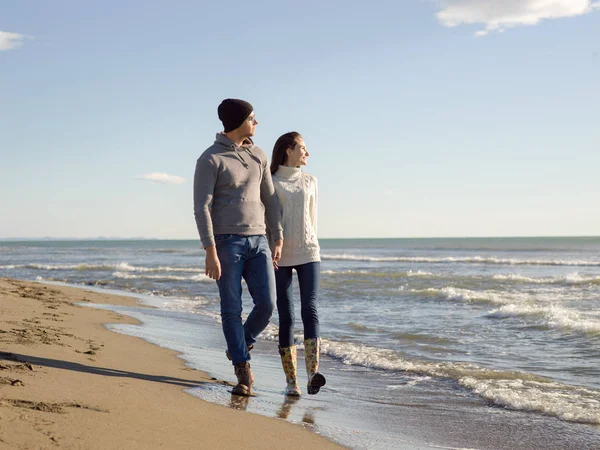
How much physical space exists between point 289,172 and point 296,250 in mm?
563

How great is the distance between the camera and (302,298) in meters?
4.54

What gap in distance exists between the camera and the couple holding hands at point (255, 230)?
13.5 feet

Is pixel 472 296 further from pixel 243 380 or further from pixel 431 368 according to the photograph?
pixel 243 380

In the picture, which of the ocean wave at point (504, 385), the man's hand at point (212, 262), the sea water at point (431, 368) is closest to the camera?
the sea water at point (431, 368)

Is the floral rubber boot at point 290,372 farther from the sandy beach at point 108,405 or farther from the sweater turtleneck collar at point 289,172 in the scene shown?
the sweater turtleneck collar at point 289,172

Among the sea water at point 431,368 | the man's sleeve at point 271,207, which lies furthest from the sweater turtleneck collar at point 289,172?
the sea water at point 431,368

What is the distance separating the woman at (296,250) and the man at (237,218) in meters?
0.14

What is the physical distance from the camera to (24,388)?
3.26 metres

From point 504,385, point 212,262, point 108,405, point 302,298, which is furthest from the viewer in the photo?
point 504,385

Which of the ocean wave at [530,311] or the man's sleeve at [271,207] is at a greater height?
the man's sleeve at [271,207]

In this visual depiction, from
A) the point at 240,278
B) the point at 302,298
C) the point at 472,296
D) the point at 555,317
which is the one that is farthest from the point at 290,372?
the point at 472,296

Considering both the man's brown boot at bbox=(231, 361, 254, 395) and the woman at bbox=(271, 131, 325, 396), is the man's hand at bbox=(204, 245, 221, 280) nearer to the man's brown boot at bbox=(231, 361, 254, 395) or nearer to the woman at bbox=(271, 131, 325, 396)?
the woman at bbox=(271, 131, 325, 396)

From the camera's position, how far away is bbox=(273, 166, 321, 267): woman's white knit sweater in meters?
4.43

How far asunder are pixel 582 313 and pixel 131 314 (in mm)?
6884
